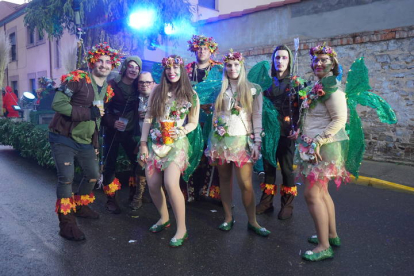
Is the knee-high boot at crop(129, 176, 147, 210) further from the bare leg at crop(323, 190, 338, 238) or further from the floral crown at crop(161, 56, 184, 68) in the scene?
the bare leg at crop(323, 190, 338, 238)

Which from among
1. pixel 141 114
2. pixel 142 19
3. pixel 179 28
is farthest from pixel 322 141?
pixel 179 28

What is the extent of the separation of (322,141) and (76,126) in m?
2.54

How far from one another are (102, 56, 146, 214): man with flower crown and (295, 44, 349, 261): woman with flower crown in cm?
232

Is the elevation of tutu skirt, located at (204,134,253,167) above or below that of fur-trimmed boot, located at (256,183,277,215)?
above

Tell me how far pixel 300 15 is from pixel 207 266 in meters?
7.49

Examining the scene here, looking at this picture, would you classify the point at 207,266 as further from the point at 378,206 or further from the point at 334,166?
the point at 378,206

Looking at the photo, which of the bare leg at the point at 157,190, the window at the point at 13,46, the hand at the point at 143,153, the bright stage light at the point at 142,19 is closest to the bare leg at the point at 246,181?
the bare leg at the point at 157,190

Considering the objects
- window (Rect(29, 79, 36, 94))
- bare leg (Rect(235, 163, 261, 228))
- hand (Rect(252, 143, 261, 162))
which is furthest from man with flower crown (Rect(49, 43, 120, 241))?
window (Rect(29, 79, 36, 94))

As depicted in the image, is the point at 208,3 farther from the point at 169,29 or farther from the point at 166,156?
the point at 166,156

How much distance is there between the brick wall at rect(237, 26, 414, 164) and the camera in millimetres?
7215

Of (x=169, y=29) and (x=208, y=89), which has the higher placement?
(x=169, y=29)

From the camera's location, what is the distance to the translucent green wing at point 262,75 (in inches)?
168

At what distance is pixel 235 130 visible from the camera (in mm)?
3607

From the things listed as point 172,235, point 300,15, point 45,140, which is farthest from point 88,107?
point 300,15
